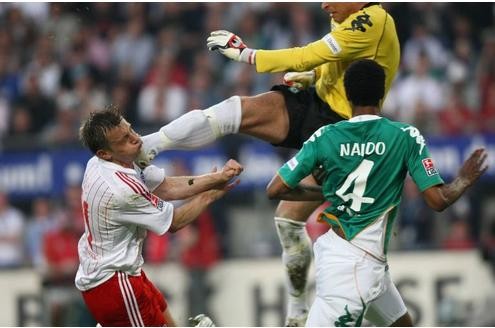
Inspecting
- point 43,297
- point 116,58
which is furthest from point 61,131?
point 43,297

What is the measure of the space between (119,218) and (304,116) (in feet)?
5.05

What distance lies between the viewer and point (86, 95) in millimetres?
16062

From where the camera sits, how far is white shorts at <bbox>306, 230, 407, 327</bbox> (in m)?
7.23

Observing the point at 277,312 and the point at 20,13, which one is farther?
the point at 20,13

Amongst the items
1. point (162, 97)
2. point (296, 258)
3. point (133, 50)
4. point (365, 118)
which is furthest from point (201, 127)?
point (133, 50)

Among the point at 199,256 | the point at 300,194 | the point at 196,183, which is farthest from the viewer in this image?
the point at 199,256

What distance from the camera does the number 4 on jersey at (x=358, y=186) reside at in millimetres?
7254

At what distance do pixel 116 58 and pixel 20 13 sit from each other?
156 centimetres

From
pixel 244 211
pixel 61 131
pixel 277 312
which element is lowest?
pixel 277 312

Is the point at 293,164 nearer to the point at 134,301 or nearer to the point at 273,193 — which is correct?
the point at 273,193

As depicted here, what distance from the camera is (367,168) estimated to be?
7250 mm

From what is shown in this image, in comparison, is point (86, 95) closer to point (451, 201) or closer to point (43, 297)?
point (43, 297)

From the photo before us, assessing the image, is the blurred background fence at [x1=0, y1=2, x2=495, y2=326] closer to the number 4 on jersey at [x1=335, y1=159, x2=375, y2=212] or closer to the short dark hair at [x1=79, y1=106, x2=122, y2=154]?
the short dark hair at [x1=79, y1=106, x2=122, y2=154]

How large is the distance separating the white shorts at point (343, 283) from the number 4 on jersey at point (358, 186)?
242mm
